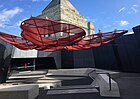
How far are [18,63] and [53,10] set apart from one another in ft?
76.7

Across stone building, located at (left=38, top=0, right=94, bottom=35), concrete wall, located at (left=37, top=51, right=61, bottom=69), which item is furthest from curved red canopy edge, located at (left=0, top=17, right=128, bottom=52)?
stone building, located at (left=38, top=0, right=94, bottom=35)

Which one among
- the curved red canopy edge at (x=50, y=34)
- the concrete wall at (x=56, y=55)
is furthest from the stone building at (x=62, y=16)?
the curved red canopy edge at (x=50, y=34)

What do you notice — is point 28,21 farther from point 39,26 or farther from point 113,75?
point 113,75

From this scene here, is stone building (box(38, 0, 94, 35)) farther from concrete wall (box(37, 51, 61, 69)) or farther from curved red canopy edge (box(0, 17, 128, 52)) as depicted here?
curved red canopy edge (box(0, 17, 128, 52))

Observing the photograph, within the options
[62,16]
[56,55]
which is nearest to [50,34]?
[56,55]

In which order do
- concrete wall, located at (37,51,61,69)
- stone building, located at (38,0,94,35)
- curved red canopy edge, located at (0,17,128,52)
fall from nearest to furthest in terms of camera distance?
1. curved red canopy edge, located at (0,17,128,52)
2. concrete wall, located at (37,51,61,69)
3. stone building, located at (38,0,94,35)

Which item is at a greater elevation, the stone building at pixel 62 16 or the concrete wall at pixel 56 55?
the stone building at pixel 62 16

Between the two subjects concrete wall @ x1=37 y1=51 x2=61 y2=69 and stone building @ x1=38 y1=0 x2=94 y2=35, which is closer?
concrete wall @ x1=37 y1=51 x2=61 y2=69

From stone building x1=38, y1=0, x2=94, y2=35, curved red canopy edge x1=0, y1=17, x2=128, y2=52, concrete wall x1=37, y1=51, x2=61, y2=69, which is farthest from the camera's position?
stone building x1=38, y1=0, x2=94, y2=35

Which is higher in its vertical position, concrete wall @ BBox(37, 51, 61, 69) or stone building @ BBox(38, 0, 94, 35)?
stone building @ BBox(38, 0, 94, 35)

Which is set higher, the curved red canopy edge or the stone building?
the stone building

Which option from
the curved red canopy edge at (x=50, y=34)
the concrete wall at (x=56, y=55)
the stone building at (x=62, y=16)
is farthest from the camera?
the stone building at (x=62, y=16)

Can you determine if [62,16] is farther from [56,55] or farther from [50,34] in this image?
[50,34]

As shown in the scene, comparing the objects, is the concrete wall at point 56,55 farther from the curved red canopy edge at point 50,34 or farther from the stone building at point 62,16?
the stone building at point 62,16
